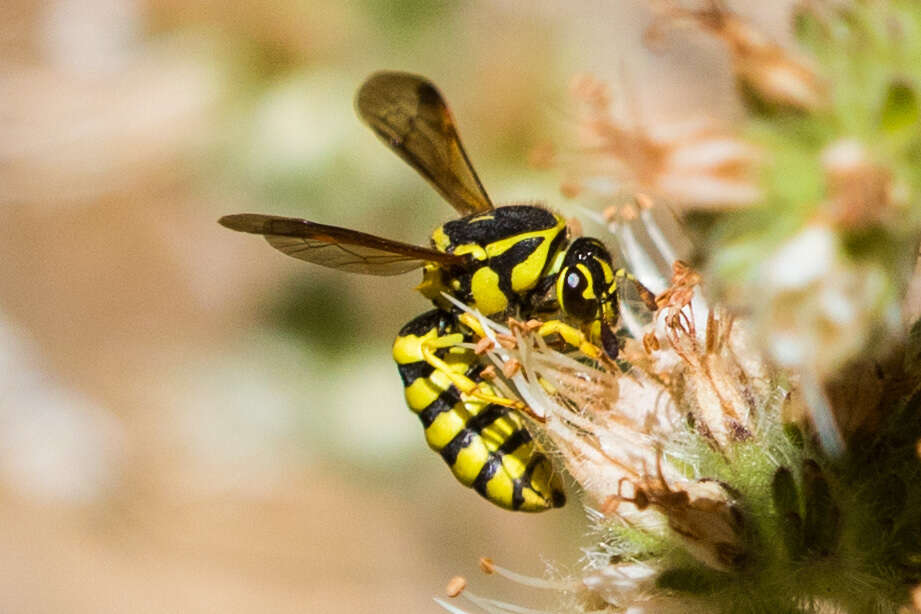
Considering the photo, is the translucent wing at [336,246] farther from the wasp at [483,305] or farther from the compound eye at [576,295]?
the compound eye at [576,295]

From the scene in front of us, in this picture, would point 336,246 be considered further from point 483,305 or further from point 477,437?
point 477,437

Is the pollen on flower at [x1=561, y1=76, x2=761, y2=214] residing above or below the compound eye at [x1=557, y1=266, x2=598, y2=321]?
above

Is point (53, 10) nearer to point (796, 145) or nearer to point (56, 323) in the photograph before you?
point (56, 323)

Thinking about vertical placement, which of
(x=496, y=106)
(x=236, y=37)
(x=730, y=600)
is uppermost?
(x=236, y=37)

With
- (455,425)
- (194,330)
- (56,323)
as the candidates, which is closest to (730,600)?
(455,425)

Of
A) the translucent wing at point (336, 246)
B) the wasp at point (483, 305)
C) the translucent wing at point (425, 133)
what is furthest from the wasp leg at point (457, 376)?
the translucent wing at point (425, 133)

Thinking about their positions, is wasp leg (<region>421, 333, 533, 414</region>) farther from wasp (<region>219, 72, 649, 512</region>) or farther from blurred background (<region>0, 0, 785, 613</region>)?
blurred background (<region>0, 0, 785, 613</region>)

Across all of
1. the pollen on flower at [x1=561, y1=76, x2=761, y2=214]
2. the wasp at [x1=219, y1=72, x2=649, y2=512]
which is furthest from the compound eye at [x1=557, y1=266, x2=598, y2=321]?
the pollen on flower at [x1=561, y1=76, x2=761, y2=214]

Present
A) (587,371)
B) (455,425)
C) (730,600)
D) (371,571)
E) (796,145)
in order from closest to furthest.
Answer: (796,145) < (730,600) < (587,371) < (455,425) < (371,571)
